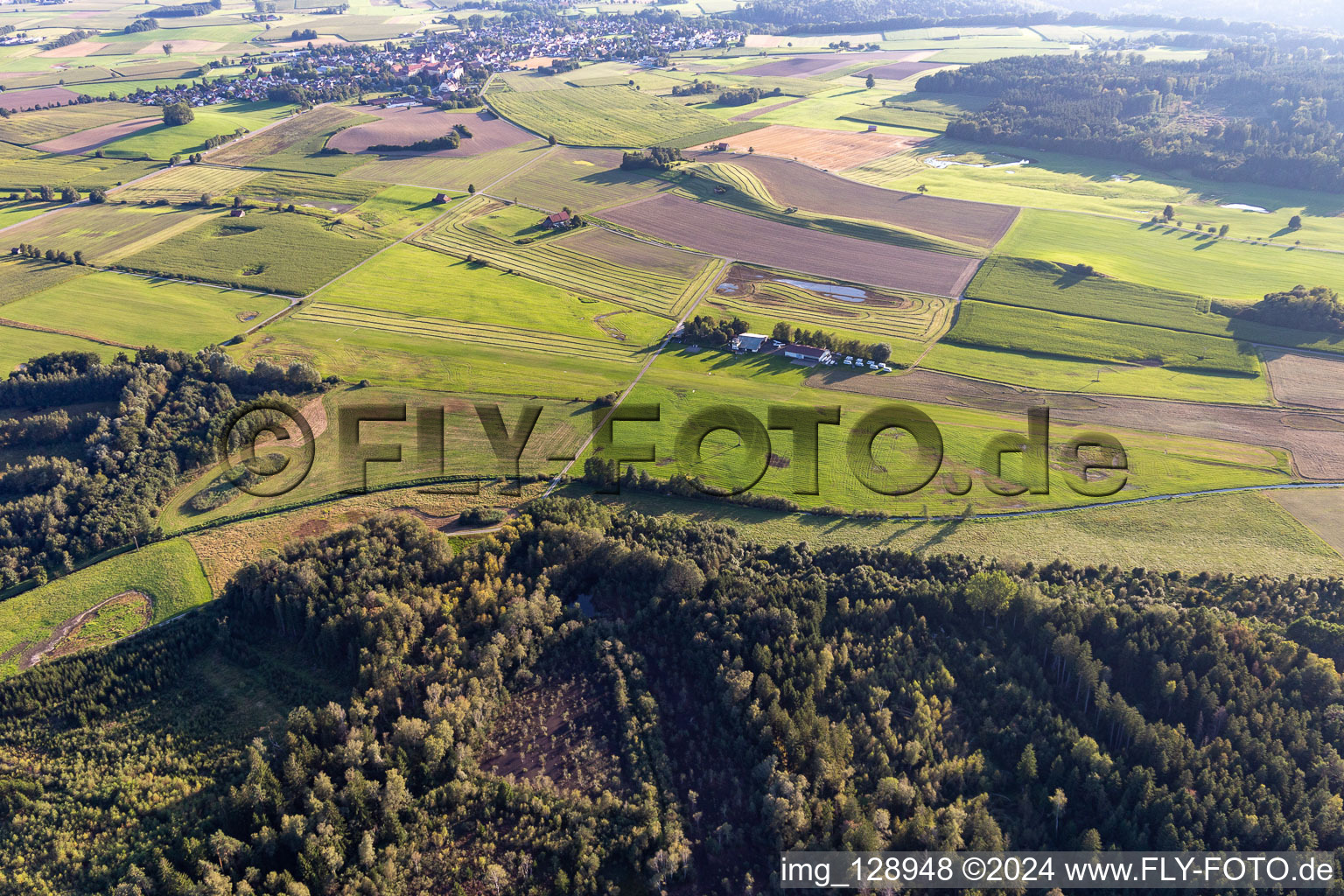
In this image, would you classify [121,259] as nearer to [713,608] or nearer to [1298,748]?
[713,608]

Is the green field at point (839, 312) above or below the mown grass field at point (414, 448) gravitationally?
above

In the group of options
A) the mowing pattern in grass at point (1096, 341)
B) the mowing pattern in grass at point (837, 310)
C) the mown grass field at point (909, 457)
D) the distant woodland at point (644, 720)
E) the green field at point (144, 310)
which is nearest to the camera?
the distant woodland at point (644, 720)

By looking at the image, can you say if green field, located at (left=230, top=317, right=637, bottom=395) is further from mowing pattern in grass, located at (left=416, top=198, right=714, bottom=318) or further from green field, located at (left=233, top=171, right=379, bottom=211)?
green field, located at (left=233, top=171, right=379, bottom=211)

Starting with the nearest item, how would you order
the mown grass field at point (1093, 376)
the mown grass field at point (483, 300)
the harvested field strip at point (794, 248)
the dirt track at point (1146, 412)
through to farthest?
the dirt track at point (1146, 412)
the mown grass field at point (1093, 376)
the mown grass field at point (483, 300)
the harvested field strip at point (794, 248)

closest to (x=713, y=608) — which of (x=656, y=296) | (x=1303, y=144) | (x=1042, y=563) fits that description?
(x=1042, y=563)

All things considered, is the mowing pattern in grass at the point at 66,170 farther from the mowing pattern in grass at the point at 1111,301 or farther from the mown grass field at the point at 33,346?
the mowing pattern in grass at the point at 1111,301

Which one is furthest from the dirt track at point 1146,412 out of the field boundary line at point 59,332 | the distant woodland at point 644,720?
the field boundary line at point 59,332

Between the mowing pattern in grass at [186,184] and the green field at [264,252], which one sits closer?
the green field at [264,252]

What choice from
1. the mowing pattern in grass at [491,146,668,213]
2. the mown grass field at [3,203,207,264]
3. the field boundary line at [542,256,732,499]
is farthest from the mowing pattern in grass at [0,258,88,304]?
the field boundary line at [542,256,732,499]
